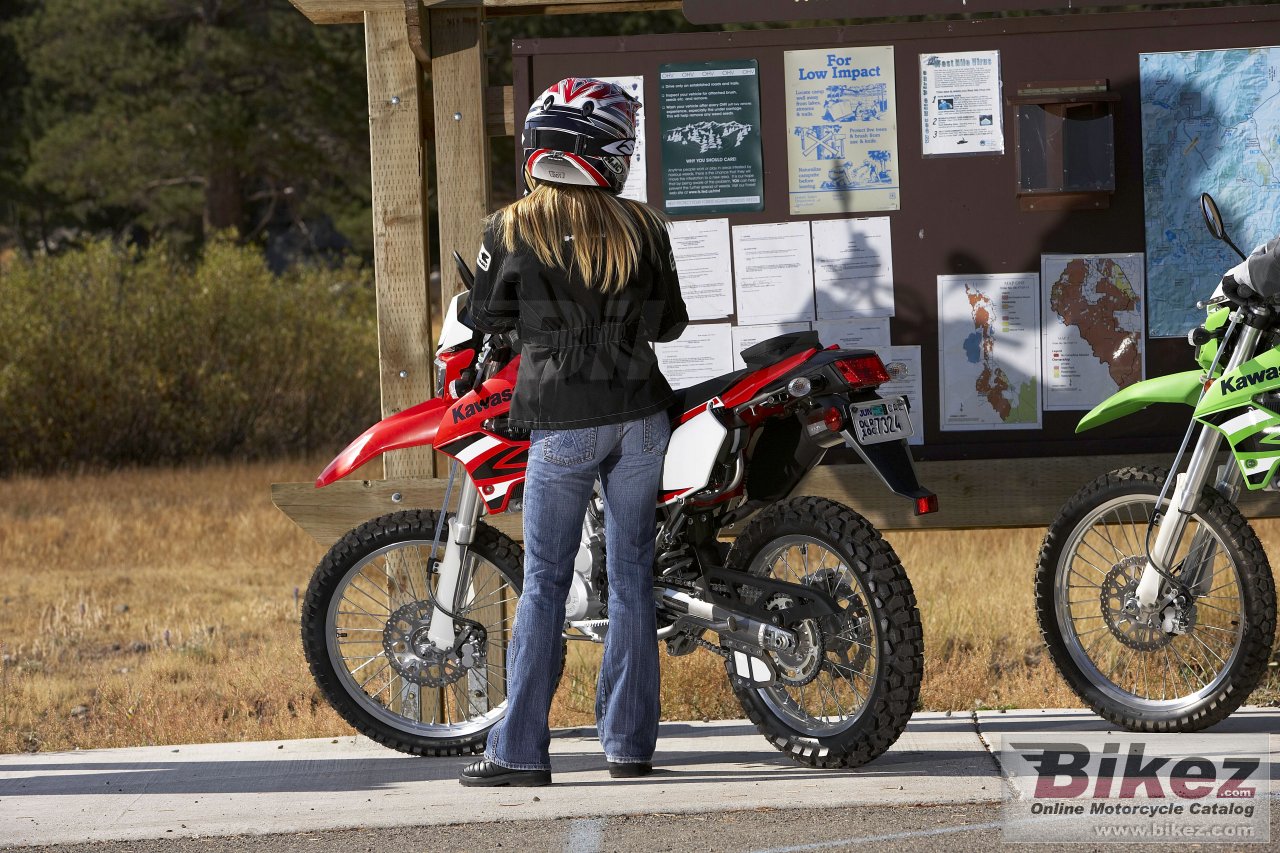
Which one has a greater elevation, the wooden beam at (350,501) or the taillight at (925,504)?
the taillight at (925,504)

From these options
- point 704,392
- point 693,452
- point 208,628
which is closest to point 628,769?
point 693,452

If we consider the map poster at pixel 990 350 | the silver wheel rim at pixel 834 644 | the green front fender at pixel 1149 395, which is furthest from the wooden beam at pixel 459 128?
the green front fender at pixel 1149 395

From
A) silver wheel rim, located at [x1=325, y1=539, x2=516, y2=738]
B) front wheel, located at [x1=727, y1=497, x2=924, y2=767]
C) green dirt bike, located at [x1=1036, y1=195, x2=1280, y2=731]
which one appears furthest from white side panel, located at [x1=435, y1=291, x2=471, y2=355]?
green dirt bike, located at [x1=1036, y1=195, x2=1280, y2=731]

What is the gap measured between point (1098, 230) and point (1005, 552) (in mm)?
4142

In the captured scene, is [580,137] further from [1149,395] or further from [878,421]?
[1149,395]

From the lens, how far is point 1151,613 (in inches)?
198

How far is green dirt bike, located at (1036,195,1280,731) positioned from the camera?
4.86 metres

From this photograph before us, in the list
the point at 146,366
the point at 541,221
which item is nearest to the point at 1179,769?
the point at 541,221

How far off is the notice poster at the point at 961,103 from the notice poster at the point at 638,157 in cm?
95

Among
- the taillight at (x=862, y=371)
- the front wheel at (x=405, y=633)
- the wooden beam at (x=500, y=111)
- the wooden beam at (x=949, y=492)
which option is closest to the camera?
the taillight at (x=862, y=371)

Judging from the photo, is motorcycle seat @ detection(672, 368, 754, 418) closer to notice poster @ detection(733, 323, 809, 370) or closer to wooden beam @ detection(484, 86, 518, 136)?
notice poster @ detection(733, 323, 809, 370)

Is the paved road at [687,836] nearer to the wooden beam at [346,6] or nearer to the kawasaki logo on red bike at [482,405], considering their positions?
the kawasaki logo on red bike at [482,405]

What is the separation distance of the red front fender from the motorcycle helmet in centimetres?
87

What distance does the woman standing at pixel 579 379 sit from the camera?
4.50 m
